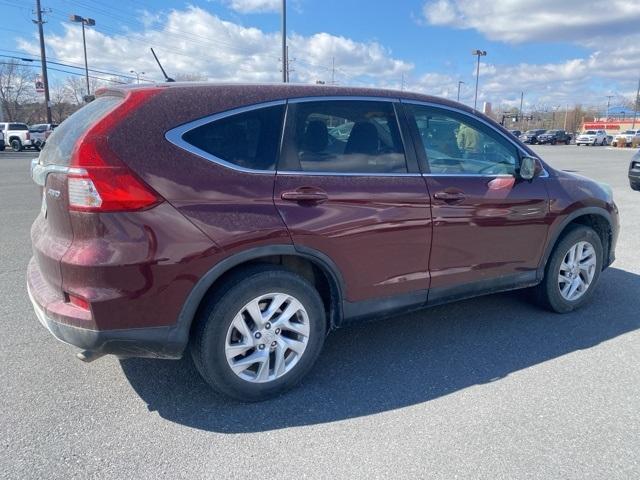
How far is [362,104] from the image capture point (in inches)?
126

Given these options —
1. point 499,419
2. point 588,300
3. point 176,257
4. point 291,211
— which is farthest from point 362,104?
point 588,300

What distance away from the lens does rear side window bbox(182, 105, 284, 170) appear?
265cm

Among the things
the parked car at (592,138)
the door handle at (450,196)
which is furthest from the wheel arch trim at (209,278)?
the parked car at (592,138)

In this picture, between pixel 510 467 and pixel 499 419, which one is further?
pixel 499 419

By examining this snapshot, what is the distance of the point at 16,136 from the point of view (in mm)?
30281

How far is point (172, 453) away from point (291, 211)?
141 centimetres

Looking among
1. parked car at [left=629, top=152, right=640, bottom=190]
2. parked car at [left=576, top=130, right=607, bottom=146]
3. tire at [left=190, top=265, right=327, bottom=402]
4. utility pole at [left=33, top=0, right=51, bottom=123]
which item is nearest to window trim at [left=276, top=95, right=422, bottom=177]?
tire at [left=190, top=265, right=327, bottom=402]

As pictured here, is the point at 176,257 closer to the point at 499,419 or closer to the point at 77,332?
the point at 77,332

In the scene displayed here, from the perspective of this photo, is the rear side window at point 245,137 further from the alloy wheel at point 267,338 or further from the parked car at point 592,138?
the parked car at point 592,138

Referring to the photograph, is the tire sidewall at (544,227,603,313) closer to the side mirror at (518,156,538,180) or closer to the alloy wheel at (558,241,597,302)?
the alloy wheel at (558,241,597,302)

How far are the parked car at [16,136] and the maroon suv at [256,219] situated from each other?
32519 millimetres

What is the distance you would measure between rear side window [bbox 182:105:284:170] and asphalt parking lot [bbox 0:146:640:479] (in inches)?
57.1

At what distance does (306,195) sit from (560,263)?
2.56 metres

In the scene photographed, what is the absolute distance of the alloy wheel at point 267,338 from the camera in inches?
110
